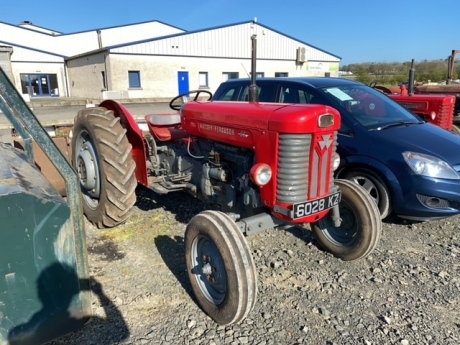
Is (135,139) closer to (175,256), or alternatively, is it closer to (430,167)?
(175,256)

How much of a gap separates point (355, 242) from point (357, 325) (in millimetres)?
846

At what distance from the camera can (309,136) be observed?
2654mm

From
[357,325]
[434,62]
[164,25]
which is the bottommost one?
[357,325]

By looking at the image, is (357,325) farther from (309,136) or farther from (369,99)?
(369,99)

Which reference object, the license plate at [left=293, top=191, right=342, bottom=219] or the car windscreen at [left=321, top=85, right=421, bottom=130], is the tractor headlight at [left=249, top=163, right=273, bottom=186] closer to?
the license plate at [left=293, top=191, right=342, bottom=219]

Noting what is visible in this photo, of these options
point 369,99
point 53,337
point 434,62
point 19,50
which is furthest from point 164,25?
point 53,337

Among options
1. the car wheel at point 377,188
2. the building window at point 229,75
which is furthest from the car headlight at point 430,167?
the building window at point 229,75

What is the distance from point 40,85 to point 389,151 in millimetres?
28942

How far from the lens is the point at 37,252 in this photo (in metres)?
2.07

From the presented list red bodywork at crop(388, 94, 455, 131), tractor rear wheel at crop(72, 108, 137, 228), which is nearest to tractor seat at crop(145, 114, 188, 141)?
tractor rear wheel at crop(72, 108, 137, 228)

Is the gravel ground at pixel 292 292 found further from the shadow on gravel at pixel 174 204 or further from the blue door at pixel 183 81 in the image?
the blue door at pixel 183 81

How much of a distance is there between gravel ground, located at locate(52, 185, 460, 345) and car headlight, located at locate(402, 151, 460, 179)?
715mm

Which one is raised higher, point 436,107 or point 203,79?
point 203,79

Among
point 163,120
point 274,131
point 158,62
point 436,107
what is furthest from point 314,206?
point 158,62
